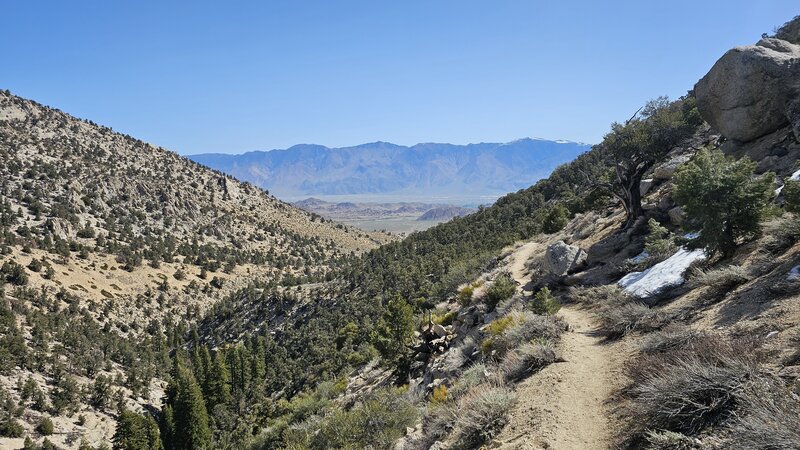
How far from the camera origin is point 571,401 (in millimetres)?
8125

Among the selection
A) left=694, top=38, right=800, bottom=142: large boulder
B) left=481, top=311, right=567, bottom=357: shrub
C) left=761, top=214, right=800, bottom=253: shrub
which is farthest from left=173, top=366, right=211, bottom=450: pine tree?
left=694, top=38, right=800, bottom=142: large boulder

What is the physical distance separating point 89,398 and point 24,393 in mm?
4972

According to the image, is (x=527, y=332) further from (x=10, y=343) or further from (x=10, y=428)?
(x=10, y=343)

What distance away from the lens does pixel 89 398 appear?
37.8m

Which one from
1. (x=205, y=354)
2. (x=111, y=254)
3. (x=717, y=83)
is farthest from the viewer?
(x=111, y=254)

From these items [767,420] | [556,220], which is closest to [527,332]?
[767,420]

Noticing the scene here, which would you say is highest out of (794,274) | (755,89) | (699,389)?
(755,89)

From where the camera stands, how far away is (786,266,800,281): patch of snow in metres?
8.58

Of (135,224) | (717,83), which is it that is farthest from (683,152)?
(135,224)

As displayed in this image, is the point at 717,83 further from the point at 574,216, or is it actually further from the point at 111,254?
the point at 111,254

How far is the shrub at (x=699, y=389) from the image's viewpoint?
5.46m

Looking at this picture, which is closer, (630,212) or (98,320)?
(630,212)

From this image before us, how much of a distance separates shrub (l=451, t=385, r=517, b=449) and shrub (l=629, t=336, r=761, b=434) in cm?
226

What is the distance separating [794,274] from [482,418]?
22.7ft
